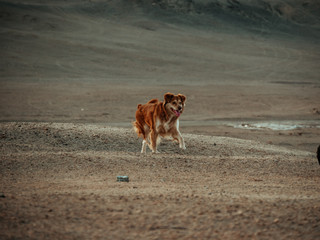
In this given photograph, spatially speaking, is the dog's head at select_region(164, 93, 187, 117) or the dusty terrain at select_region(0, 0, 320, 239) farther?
the dog's head at select_region(164, 93, 187, 117)

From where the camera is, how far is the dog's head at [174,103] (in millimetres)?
11031

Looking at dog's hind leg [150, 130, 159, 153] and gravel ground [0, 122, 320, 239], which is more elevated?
dog's hind leg [150, 130, 159, 153]

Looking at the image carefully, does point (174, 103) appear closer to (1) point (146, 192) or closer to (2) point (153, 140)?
(2) point (153, 140)

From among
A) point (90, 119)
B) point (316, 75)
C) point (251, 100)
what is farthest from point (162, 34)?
point (90, 119)

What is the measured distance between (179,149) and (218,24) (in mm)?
81632

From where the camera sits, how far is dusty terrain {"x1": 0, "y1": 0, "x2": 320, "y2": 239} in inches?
215

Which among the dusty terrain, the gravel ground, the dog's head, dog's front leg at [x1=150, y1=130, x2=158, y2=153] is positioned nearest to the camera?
the gravel ground

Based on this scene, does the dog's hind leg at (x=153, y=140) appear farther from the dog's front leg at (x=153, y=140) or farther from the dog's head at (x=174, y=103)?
the dog's head at (x=174, y=103)

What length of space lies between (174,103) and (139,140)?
2.64m

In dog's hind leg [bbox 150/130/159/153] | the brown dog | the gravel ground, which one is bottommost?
the gravel ground

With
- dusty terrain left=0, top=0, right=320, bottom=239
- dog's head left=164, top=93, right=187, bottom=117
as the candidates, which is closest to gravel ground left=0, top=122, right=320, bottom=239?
Result: dusty terrain left=0, top=0, right=320, bottom=239

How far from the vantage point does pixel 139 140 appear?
527 inches

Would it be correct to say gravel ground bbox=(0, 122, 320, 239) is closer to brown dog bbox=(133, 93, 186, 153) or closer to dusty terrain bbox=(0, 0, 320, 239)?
dusty terrain bbox=(0, 0, 320, 239)

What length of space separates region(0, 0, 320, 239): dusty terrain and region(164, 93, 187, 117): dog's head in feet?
3.26
